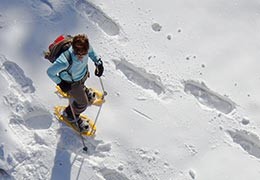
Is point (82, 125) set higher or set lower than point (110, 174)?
higher

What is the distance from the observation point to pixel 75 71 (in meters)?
5.19

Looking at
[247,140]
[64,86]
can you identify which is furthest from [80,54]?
[247,140]

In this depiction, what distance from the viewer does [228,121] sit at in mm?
6238

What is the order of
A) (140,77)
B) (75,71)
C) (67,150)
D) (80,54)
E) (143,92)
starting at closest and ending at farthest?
(80,54), (75,71), (67,150), (143,92), (140,77)

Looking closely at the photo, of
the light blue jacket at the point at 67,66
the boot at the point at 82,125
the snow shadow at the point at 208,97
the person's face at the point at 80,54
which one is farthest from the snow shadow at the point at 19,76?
the snow shadow at the point at 208,97

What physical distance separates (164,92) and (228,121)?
0.94m

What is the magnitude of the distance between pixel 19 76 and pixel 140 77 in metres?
1.66

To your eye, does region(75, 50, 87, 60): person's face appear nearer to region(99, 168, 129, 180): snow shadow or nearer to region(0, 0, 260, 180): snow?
region(0, 0, 260, 180): snow

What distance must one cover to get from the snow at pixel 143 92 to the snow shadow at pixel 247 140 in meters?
0.01

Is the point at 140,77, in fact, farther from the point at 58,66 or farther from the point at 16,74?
the point at 58,66

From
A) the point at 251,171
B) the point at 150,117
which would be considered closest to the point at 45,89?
the point at 150,117

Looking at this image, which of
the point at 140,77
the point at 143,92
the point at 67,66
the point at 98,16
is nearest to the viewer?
the point at 67,66

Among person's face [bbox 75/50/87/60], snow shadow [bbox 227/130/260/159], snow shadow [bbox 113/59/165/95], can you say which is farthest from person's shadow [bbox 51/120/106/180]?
snow shadow [bbox 227/130/260/159]

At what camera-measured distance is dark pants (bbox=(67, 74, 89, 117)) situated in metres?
5.41
